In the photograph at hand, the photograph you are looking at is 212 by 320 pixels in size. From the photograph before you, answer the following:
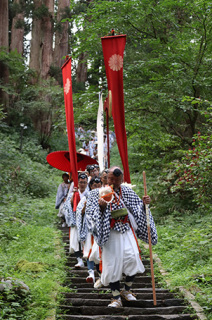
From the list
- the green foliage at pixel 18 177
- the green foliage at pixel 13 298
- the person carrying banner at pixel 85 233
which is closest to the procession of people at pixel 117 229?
the green foliage at pixel 13 298

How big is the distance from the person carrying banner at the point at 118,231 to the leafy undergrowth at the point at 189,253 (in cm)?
108

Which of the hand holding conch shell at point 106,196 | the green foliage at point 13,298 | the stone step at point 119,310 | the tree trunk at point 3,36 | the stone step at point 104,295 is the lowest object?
A: the stone step at point 104,295

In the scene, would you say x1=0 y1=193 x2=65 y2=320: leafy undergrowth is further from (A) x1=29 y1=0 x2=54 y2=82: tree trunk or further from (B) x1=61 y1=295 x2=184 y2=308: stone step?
(A) x1=29 y1=0 x2=54 y2=82: tree trunk

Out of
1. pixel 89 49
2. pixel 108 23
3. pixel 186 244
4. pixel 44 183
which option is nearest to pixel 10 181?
pixel 44 183

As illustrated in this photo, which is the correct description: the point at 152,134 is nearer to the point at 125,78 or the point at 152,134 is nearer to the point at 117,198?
the point at 125,78

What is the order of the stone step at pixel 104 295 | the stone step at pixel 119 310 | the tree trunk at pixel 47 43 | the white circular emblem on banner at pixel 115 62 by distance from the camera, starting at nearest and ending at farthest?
the stone step at pixel 119 310
the stone step at pixel 104 295
the white circular emblem on banner at pixel 115 62
the tree trunk at pixel 47 43

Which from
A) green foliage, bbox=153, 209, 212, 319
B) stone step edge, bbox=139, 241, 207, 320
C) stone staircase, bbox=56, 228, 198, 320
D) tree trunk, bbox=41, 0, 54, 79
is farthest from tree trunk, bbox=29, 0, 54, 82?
stone staircase, bbox=56, 228, 198, 320

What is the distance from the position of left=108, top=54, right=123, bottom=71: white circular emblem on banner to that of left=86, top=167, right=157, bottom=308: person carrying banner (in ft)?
5.48

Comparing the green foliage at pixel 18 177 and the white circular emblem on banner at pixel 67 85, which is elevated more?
the white circular emblem on banner at pixel 67 85

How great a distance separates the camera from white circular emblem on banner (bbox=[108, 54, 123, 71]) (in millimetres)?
5938

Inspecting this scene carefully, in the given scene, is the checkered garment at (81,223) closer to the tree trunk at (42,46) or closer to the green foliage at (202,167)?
the green foliage at (202,167)

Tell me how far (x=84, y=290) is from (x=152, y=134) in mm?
6319

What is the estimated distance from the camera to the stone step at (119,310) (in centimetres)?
504

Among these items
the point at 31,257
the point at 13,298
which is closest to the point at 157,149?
the point at 31,257
